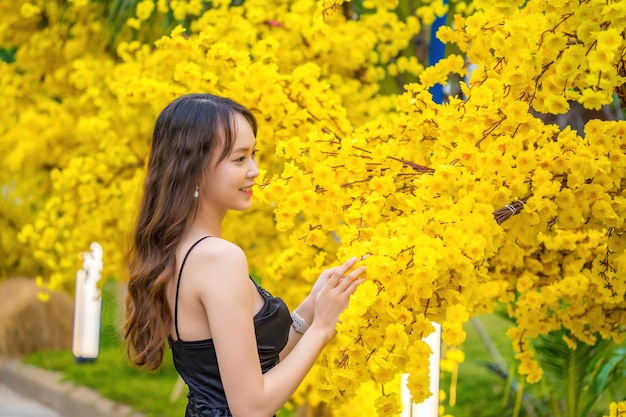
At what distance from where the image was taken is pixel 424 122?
9.82 feet

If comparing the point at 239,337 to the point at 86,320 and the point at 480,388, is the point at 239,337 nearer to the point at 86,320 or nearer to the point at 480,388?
the point at 480,388

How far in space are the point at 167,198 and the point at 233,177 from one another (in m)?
0.17

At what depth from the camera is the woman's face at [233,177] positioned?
2.52 meters

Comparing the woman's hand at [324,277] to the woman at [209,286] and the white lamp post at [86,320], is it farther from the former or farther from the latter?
→ the white lamp post at [86,320]

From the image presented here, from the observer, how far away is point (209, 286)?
7.66 ft

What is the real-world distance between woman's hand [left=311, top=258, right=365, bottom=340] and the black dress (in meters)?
0.13

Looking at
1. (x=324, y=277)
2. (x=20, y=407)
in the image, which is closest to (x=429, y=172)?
(x=324, y=277)

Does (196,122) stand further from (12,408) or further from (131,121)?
(12,408)

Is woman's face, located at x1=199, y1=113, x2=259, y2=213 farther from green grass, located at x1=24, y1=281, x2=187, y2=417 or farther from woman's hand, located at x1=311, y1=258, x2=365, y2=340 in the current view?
green grass, located at x1=24, y1=281, x2=187, y2=417

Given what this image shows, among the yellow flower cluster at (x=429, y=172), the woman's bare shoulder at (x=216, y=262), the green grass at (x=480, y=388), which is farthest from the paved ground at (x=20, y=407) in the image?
the woman's bare shoulder at (x=216, y=262)

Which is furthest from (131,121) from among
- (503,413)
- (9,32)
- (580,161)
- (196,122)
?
(580,161)

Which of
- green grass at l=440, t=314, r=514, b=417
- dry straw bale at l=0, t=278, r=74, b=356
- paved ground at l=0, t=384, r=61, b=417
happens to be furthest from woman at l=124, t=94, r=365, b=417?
dry straw bale at l=0, t=278, r=74, b=356

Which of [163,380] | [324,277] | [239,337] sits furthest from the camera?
[163,380]

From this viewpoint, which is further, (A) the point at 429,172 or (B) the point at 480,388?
(B) the point at 480,388
